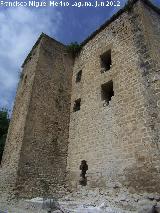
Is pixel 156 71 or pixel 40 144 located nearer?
pixel 156 71

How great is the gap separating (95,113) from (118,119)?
1546mm

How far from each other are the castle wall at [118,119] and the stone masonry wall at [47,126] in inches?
21.2

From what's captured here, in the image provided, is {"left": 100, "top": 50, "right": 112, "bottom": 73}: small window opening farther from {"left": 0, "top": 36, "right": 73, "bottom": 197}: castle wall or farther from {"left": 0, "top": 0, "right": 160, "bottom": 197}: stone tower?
{"left": 0, "top": 36, "right": 73, "bottom": 197}: castle wall

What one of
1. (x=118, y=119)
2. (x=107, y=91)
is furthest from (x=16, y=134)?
(x=118, y=119)

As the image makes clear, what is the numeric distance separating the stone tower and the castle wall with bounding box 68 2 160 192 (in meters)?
0.03

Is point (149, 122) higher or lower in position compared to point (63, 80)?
lower

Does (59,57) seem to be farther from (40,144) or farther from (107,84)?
(40,144)

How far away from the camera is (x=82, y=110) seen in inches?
439

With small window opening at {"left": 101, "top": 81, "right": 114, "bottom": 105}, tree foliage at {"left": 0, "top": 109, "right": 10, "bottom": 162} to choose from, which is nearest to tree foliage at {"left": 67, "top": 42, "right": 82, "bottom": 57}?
small window opening at {"left": 101, "top": 81, "right": 114, "bottom": 105}

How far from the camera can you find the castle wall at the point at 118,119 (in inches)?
300

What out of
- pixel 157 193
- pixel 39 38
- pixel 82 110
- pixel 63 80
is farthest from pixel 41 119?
pixel 157 193

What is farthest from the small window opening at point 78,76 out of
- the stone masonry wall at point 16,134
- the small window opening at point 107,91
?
the small window opening at point 107,91

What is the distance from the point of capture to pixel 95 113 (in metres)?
10.2

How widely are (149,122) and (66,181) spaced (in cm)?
492
